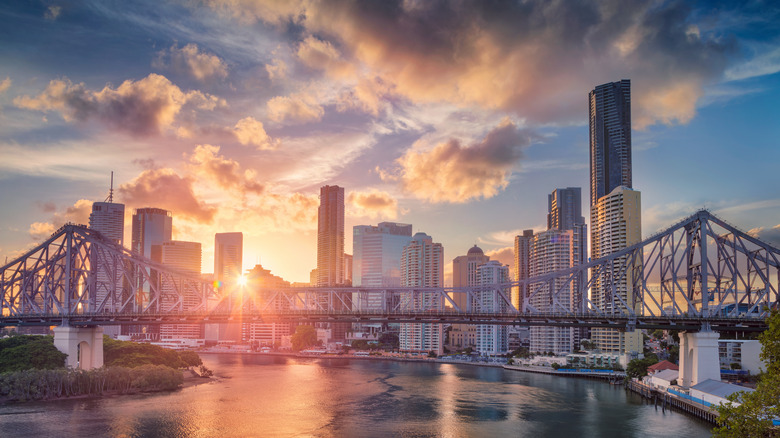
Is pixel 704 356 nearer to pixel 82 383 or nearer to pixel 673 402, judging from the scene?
pixel 673 402

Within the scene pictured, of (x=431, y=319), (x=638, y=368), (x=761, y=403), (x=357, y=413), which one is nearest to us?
(x=761, y=403)

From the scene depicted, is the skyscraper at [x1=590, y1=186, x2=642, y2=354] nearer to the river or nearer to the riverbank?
the river

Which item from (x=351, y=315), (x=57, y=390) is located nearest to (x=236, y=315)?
(x=351, y=315)

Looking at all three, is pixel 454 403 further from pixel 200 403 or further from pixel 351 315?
pixel 200 403

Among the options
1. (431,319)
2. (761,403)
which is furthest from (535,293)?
(761,403)

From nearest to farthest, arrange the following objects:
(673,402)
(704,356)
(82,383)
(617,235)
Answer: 1. (704,356)
2. (673,402)
3. (82,383)
4. (617,235)

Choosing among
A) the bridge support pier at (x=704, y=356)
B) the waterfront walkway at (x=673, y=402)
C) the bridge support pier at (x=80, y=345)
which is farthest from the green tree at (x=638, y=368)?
the bridge support pier at (x=80, y=345)
